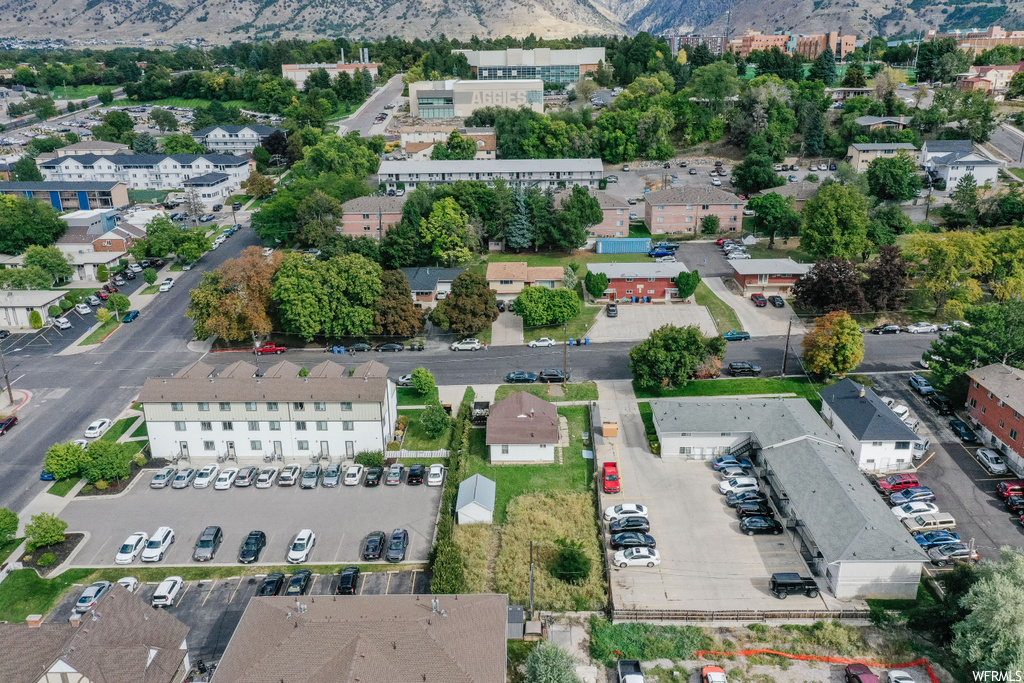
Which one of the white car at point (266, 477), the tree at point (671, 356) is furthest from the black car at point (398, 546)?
the tree at point (671, 356)

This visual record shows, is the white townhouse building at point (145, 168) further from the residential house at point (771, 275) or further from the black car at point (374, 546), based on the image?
the black car at point (374, 546)

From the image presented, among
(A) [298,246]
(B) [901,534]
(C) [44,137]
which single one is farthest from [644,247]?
(C) [44,137]

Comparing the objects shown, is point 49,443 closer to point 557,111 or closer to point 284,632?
point 284,632

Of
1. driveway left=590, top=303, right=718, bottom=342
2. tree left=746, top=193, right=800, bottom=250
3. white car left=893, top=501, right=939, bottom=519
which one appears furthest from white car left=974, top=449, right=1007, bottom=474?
tree left=746, top=193, right=800, bottom=250

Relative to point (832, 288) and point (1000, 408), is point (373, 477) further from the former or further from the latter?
point (832, 288)

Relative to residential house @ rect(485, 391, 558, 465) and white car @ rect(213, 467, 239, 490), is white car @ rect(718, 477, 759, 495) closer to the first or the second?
residential house @ rect(485, 391, 558, 465)

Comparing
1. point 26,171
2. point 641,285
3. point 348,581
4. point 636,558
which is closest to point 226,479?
point 348,581

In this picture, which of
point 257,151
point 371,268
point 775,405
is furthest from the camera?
point 257,151
